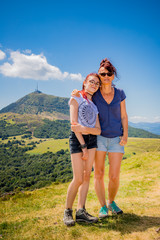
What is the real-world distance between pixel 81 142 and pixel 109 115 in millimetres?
991

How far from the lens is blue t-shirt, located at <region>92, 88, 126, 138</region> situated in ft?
12.7

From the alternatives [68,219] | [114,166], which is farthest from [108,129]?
[68,219]

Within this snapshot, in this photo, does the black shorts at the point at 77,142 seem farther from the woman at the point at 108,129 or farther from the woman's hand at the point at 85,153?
the woman at the point at 108,129

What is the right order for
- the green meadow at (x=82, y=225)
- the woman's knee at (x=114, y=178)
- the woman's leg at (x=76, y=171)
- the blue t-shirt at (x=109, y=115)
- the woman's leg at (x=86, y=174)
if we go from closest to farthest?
the green meadow at (x=82, y=225) → the woman's leg at (x=76, y=171) → the woman's leg at (x=86, y=174) → the blue t-shirt at (x=109, y=115) → the woman's knee at (x=114, y=178)

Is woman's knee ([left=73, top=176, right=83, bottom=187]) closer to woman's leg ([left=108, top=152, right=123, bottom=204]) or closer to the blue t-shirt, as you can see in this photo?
Answer: woman's leg ([left=108, top=152, right=123, bottom=204])

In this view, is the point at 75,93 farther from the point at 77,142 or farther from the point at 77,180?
the point at 77,180

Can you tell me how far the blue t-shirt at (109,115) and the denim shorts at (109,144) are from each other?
0.11 m

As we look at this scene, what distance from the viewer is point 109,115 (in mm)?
3896

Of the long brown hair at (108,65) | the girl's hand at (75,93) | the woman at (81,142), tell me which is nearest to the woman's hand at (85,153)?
the woman at (81,142)

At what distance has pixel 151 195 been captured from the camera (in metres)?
6.18

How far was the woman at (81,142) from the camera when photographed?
3502mm

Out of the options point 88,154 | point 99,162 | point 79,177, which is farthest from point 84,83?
point 79,177

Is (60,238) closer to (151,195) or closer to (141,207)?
(141,207)

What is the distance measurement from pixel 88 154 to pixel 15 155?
172 metres
